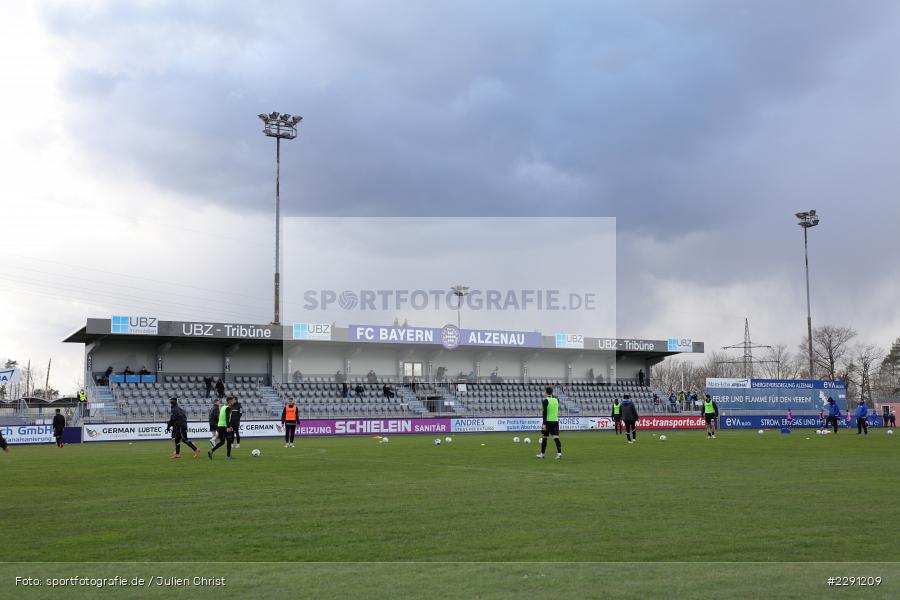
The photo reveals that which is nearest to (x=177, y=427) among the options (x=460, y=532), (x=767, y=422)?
(x=460, y=532)

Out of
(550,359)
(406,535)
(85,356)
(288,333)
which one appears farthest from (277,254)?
(406,535)

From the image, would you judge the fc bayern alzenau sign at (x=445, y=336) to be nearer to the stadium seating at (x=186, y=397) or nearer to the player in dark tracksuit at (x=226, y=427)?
the stadium seating at (x=186, y=397)

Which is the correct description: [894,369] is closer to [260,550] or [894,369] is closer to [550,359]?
[550,359]

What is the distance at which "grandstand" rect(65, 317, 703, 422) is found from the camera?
171ft

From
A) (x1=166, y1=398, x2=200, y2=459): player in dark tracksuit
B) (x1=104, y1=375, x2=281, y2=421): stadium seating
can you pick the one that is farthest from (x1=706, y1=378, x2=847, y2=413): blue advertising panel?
(x1=166, y1=398, x2=200, y2=459): player in dark tracksuit

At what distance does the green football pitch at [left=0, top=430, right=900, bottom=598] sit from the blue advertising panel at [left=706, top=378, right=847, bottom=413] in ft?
132

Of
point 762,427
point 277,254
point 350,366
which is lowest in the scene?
point 762,427

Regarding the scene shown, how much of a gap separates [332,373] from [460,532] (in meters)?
51.9

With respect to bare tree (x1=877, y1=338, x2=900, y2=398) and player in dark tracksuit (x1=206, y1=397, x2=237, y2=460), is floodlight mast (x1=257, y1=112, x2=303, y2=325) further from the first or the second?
bare tree (x1=877, y1=338, x2=900, y2=398)

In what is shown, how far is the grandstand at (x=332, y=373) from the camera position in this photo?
52094 mm

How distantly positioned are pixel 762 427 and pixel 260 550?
5502cm

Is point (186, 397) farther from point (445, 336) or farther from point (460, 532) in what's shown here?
point (460, 532)

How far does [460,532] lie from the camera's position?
9.88 meters

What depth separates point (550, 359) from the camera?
2726 inches
